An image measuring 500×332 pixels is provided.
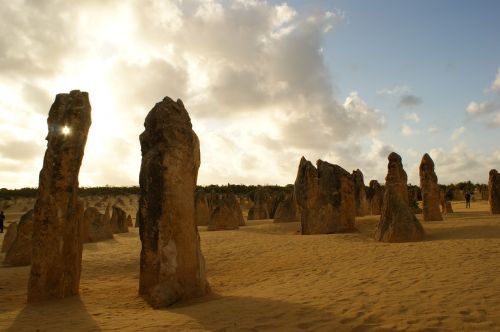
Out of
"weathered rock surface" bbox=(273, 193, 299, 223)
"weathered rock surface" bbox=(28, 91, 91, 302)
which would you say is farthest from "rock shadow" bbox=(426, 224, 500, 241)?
"weathered rock surface" bbox=(273, 193, 299, 223)

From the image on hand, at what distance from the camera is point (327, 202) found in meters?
17.5

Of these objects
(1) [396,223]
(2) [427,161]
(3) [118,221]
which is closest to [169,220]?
(1) [396,223]

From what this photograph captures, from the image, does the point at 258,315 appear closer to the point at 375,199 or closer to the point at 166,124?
the point at 166,124

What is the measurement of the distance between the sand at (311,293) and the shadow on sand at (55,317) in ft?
0.05

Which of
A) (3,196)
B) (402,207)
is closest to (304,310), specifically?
(402,207)

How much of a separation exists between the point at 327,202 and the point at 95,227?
9808mm

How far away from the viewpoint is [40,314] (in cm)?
700

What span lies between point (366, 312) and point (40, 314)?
196 inches

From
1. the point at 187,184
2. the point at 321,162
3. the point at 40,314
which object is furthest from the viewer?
the point at 321,162

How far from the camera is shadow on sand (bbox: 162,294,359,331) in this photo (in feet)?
18.0

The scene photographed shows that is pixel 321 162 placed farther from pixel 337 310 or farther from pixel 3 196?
pixel 3 196

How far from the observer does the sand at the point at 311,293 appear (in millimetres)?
5617

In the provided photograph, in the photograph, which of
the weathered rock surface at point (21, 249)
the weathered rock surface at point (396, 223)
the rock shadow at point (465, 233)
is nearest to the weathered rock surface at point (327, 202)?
the weathered rock surface at point (396, 223)

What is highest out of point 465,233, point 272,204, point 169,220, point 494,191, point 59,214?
point 494,191
